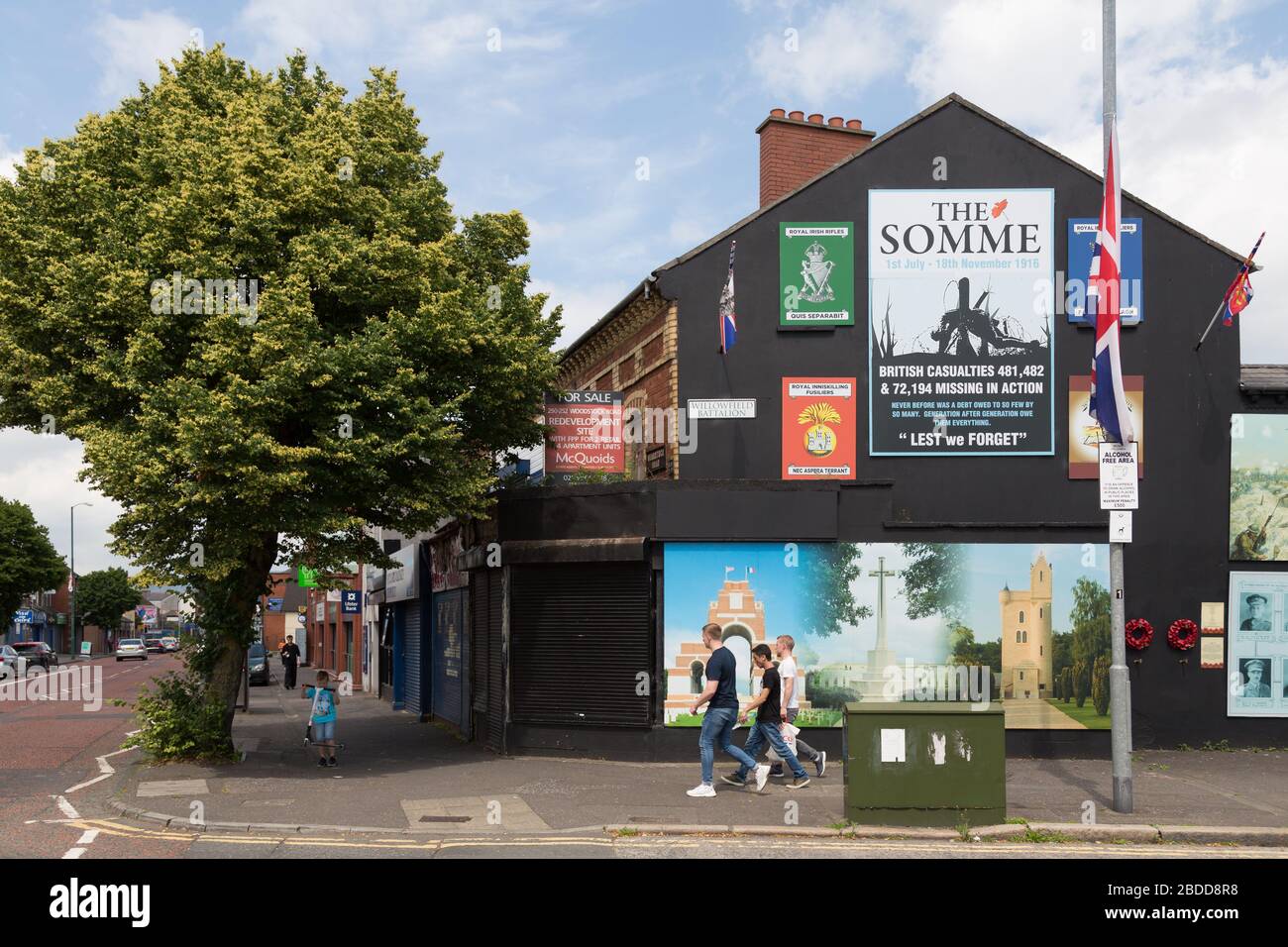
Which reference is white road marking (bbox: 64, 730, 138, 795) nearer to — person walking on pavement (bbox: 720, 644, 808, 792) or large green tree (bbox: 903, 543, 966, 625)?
person walking on pavement (bbox: 720, 644, 808, 792)

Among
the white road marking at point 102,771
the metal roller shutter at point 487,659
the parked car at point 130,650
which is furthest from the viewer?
the parked car at point 130,650

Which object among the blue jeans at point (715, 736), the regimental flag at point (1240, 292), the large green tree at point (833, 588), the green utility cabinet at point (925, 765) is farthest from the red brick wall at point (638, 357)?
the regimental flag at point (1240, 292)

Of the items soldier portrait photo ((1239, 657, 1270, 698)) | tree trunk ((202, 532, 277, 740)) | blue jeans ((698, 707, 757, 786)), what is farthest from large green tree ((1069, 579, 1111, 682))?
tree trunk ((202, 532, 277, 740))

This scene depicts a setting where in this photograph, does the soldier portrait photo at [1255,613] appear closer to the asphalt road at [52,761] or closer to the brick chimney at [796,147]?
the brick chimney at [796,147]

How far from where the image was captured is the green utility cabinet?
10898 mm

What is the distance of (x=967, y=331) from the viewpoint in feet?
56.1

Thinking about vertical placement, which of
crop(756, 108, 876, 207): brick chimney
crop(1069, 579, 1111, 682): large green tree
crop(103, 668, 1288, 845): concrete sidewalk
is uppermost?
crop(756, 108, 876, 207): brick chimney

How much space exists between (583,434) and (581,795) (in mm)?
5974

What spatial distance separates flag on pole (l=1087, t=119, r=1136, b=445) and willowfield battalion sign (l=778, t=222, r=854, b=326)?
5030 millimetres

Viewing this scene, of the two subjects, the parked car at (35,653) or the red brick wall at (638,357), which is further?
the parked car at (35,653)

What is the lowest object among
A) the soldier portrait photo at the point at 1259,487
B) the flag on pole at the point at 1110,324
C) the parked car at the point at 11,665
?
the parked car at the point at 11,665

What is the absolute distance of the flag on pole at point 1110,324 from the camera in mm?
12312

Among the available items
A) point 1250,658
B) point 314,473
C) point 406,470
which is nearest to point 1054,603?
point 1250,658

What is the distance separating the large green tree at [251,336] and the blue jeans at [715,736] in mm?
5018
